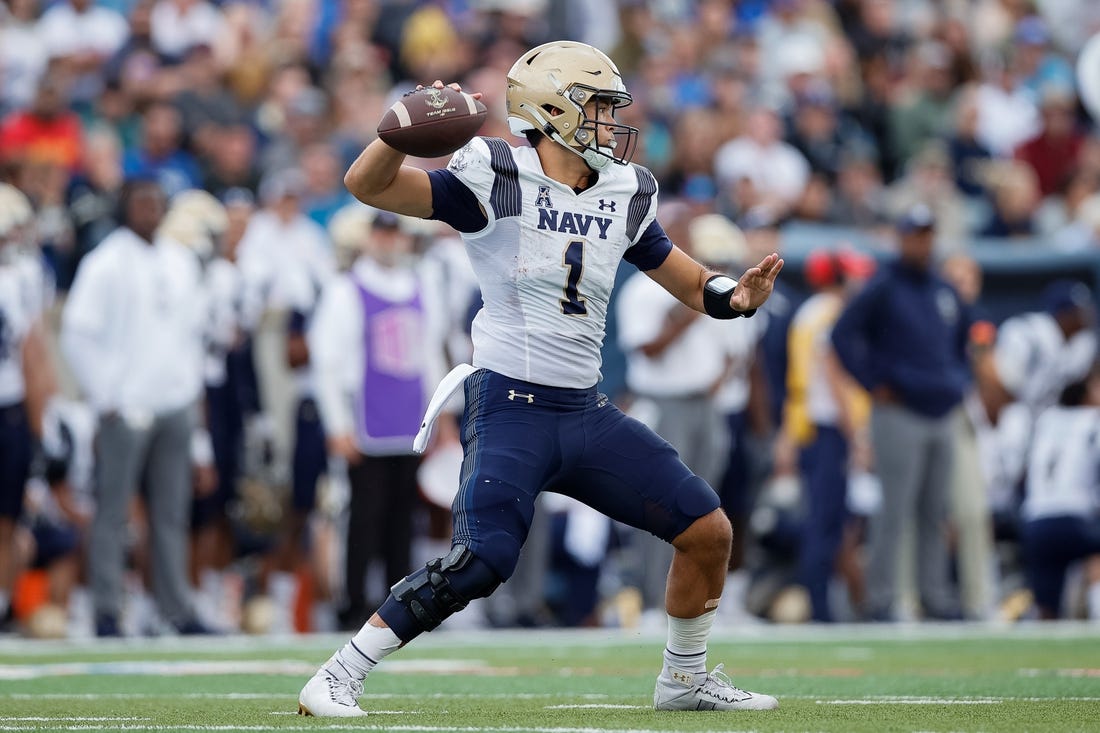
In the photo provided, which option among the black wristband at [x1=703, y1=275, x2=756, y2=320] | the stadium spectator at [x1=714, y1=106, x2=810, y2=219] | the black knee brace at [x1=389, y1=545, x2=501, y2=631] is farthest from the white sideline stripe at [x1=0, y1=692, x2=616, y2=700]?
the stadium spectator at [x1=714, y1=106, x2=810, y2=219]

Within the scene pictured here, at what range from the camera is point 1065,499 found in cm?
1196

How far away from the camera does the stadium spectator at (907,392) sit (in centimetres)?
1169

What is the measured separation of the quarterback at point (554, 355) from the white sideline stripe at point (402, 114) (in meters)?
0.16

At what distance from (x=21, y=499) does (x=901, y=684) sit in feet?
17.7

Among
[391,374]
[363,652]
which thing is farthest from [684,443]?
[363,652]

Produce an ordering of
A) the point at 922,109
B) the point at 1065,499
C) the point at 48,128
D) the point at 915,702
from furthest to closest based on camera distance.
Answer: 1. the point at 922,109
2. the point at 48,128
3. the point at 1065,499
4. the point at 915,702

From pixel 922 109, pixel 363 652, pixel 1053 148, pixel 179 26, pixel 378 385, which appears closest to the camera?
pixel 363 652

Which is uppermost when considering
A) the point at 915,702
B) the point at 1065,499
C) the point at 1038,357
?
the point at 915,702

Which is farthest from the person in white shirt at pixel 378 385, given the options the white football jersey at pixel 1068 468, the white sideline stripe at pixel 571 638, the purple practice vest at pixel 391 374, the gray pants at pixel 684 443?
the white football jersey at pixel 1068 468

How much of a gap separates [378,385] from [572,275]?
514 cm

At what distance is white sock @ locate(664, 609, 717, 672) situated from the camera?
6.30 meters

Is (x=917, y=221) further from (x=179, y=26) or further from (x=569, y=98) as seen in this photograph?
(x=179, y=26)

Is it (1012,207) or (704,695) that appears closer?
(704,695)

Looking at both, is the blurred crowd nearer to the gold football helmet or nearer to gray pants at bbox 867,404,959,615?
gray pants at bbox 867,404,959,615
